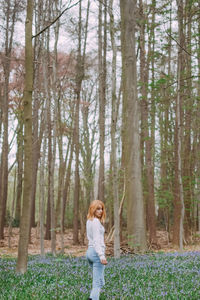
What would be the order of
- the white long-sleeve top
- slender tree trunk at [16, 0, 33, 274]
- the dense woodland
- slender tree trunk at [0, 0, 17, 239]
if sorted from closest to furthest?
the white long-sleeve top
slender tree trunk at [16, 0, 33, 274]
the dense woodland
slender tree trunk at [0, 0, 17, 239]

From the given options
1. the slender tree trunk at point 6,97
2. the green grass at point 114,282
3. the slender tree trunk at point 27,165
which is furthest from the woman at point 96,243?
the slender tree trunk at point 6,97

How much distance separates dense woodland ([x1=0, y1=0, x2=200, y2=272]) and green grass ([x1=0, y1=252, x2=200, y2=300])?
911 millimetres

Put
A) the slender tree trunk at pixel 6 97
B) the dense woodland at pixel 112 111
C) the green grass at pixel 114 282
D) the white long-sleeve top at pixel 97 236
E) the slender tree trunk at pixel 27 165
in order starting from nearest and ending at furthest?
the white long-sleeve top at pixel 97 236 < the green grass at pixel 114 282 < the slender tree trunk at pixel 27 165 < the dense woodland at pixel 112 111 < the slender tree trunk at pixel 6 97

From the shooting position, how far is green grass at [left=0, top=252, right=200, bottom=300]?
5137 millimetres

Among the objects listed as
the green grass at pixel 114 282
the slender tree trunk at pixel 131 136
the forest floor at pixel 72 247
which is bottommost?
the forest floor at pixel 72 247

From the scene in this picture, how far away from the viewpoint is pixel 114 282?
6.00 metres

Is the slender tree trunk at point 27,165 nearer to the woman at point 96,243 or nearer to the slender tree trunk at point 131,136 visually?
the woman at point 96,243

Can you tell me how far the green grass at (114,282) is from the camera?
16.9 ft

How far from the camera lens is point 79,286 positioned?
18.7ft

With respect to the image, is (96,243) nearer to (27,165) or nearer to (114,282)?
(114,282)

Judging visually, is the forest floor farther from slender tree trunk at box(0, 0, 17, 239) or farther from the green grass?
the green grass

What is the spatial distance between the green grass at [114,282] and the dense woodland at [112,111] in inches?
35.9

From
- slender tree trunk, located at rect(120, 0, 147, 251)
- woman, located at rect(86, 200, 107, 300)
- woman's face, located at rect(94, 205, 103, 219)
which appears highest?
slender tree trunk, located at rect(120, 0, 147, 251)

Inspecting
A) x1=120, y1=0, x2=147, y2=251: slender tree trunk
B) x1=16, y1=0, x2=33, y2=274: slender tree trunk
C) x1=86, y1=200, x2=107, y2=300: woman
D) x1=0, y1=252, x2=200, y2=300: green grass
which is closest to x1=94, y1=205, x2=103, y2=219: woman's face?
x1=86, y1=200, x2=107, y2=300: woman
